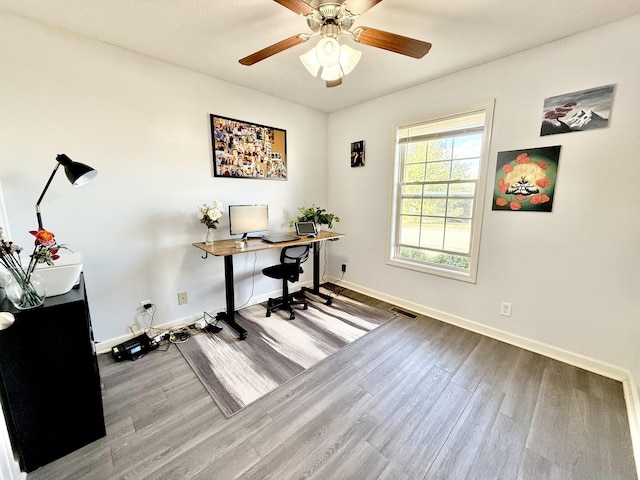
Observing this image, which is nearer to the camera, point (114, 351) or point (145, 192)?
point (114, 351)

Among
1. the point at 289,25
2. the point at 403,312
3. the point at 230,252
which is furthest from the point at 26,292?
the point at 403,312

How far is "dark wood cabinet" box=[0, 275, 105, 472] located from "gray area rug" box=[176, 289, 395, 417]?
0.68 m

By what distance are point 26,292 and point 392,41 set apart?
2.25 metres

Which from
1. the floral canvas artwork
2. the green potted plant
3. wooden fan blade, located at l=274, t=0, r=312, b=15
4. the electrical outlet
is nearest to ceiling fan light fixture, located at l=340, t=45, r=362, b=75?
wooden fan blade, located at l=274, t=0, r=312, b=15

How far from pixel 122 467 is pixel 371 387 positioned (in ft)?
4.72

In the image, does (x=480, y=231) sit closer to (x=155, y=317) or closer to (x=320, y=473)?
(x=320, y=473)

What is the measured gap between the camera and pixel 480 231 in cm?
243

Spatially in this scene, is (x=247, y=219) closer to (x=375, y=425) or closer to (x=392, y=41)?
(x=392, y=41)

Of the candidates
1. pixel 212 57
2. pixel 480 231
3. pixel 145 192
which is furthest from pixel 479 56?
pixel 145 192

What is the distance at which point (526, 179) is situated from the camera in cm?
213

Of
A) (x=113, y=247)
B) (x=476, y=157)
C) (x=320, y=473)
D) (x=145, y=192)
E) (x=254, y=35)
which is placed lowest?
(x=320, y=473)

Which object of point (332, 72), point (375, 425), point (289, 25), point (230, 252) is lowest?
A: point (375, 425)

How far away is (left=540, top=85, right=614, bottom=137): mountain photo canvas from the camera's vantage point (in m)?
1.79

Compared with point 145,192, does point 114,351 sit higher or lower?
lower
